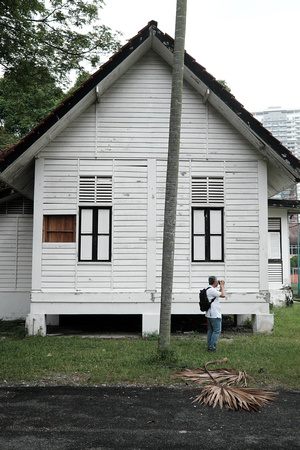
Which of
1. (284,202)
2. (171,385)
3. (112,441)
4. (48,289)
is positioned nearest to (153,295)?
(48,289)

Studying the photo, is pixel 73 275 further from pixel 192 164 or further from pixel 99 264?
pixel 192 164

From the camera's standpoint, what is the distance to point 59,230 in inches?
457

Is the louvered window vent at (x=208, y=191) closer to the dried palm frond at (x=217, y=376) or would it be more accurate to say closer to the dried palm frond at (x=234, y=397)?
the dried palm frond at (x=217, y=376)

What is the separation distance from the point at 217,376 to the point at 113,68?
293 inches

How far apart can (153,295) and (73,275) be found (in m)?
2.11

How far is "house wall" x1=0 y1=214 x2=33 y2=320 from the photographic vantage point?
14.1m

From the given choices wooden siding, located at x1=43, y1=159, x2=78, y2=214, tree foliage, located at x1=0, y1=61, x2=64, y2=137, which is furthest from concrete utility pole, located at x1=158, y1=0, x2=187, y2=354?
tree foliage, located at x1=0, y1=61, x2=64, y2=137

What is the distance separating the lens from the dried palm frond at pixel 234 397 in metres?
5.91

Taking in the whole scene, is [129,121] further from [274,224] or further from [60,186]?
[274,224]

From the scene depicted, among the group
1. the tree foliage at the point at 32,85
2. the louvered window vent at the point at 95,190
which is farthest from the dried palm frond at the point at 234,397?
the tree foliage at the point at 32,85

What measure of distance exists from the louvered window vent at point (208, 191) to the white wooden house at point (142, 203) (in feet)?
0.09

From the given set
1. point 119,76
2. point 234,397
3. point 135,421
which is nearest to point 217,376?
point 234,397

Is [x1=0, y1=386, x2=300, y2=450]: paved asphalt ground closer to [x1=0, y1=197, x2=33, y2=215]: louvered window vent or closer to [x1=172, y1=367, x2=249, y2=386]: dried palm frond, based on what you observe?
[x1=172, y1=367, x2=249, y2=386]: dried palm frond

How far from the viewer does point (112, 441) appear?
15.5 feet
